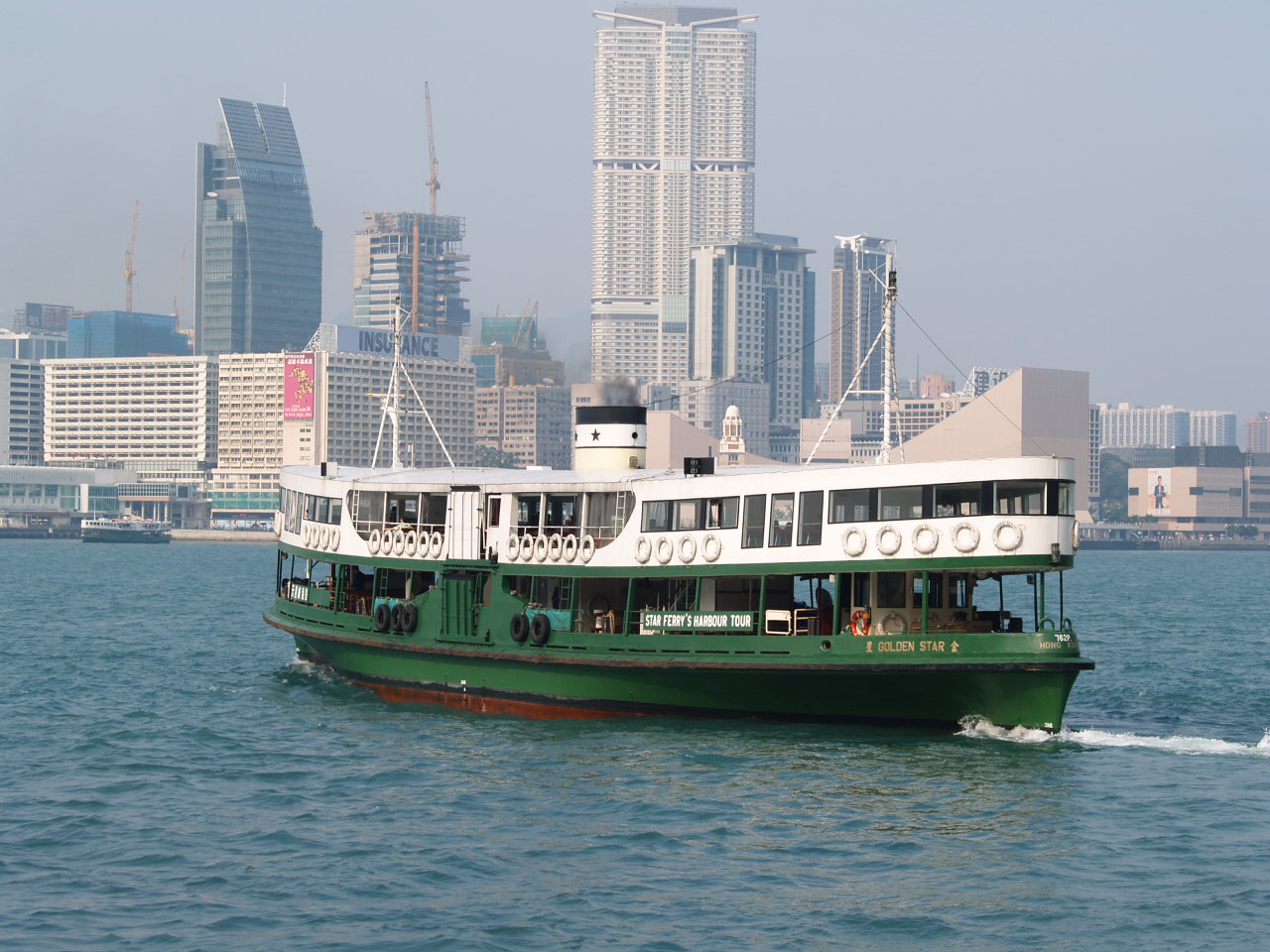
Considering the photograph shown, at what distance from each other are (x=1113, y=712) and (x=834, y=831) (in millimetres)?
15120

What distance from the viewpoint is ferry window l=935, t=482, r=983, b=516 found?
30.6 m

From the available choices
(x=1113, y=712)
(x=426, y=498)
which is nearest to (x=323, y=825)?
(x=426, y=498)

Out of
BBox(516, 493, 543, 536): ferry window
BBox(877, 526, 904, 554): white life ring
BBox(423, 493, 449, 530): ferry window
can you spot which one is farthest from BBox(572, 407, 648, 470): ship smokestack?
BBox(877, 526, 904, 554): white life ring

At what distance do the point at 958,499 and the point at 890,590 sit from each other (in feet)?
9.15

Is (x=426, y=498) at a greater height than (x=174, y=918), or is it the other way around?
(x=426, y=498)

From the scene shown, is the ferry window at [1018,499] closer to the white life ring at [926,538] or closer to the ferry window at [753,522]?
the white life ring at [926,538]

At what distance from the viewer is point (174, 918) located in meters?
21.1

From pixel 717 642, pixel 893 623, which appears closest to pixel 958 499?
pixel 893 623

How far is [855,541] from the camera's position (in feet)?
104

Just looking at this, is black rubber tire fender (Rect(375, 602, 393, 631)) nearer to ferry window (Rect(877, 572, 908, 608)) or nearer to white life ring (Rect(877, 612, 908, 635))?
ferry window (Rect(877, 572, 908, 608))

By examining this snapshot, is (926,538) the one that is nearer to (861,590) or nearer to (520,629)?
(861,590)

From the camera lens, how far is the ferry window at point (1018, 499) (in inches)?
1190

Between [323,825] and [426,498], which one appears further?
[426,498]

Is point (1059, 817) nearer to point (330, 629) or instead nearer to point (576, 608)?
point (576, 608)
